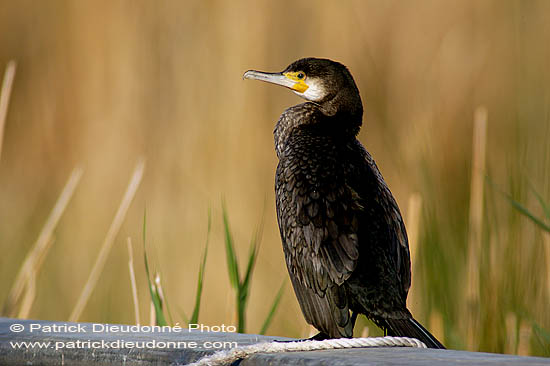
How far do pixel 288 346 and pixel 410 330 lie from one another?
411 millimetres

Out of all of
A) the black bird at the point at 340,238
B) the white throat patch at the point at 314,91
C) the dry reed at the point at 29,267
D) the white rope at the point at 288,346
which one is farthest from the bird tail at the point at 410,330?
the dry reed at the point at 29,267

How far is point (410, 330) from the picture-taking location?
1.72 metres

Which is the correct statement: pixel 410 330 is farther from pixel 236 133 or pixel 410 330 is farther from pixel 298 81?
pixel 236 133

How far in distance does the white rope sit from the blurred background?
704mm

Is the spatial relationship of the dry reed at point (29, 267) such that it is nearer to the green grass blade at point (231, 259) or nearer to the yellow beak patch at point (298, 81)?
the green grass blade at point (231, 259)

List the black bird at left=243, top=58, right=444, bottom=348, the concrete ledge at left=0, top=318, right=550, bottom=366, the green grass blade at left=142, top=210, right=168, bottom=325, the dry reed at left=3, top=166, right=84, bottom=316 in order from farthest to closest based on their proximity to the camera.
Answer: the dry reed at left=3, top=166, right=84, bottom=316 → the green grass blade at left=142, top=210, right=168, bottom=325 → the black bird at left=243, top=58, right=444, bottom=348 → the concrete ledge at left=0, top=318, right=550, bottom=366

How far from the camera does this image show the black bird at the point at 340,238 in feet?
5.85

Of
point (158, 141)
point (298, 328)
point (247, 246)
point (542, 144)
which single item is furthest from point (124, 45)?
point (542, 144)

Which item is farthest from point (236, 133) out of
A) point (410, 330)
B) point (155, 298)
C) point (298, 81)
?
point (410, 330)

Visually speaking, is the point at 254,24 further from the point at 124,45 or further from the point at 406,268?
the point at 406,268

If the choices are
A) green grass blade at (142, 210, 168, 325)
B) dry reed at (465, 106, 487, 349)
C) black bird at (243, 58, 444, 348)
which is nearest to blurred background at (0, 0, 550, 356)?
dry reed at (465, 106, 487, 349)

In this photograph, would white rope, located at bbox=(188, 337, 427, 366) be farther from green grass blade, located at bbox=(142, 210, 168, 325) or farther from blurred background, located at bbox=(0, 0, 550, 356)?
blurred background, located at bbox=(0, 0, 550, 356)

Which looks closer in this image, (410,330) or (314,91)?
(410,330)

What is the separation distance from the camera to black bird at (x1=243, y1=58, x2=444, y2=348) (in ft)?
5.85
